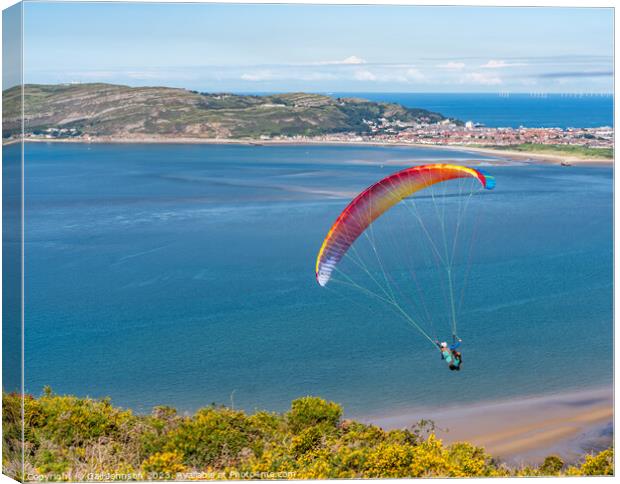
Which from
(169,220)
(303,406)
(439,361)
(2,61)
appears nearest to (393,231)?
(169,220)

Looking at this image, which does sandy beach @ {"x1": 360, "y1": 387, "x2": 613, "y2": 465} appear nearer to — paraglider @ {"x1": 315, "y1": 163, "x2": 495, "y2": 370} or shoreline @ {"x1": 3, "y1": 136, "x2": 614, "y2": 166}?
paraglider @ {"x1": 315, "y1": 163, "x2": 495, "y2": 370}

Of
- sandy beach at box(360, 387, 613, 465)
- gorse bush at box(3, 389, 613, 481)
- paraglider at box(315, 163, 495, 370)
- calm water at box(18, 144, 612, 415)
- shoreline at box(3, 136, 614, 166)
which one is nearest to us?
gorse bush at box(3, 389, 613, 481)

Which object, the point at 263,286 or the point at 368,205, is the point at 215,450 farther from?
the point at 263,286

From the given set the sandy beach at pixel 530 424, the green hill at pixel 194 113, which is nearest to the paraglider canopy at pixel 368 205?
the sandy beach at pixel 530 424

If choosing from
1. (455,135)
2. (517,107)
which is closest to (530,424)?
(517,107)

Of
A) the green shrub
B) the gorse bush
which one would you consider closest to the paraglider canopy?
the green shrub
